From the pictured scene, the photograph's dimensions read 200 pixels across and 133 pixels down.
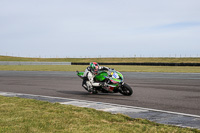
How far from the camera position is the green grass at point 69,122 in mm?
5445

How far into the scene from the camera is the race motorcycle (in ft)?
35.4

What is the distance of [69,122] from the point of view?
612 cm

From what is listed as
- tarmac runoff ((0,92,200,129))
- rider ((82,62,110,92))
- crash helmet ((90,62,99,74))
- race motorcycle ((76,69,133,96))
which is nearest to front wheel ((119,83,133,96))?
race motorcycle ((76,69,133,96))

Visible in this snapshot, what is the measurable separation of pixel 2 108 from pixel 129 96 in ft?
17.0

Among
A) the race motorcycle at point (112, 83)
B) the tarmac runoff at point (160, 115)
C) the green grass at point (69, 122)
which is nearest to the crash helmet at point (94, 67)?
the race motorcycle at point (112, 83)

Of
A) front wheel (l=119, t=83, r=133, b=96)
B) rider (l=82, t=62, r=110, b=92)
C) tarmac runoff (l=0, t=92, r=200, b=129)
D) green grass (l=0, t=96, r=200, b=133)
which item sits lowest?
green grass (l=0, t=96, r=200, b=133)

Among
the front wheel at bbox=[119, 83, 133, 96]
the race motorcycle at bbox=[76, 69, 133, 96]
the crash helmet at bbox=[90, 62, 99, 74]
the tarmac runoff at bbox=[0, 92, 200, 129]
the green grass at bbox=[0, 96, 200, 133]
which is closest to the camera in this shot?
the green grass at bbox=[0, 96, 200, 133]

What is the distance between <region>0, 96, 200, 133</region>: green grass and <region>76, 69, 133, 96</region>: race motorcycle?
A: 3.26 meters

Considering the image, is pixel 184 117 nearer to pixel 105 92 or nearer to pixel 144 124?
pixel 144 124

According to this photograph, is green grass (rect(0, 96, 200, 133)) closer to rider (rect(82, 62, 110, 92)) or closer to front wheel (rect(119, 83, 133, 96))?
rider (rect(82, 62, 110, 92))

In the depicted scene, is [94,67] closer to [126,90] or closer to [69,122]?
[126,90]

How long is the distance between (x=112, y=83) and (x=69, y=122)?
4.97 meters

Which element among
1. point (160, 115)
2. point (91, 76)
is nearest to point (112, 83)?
point (91, 76)

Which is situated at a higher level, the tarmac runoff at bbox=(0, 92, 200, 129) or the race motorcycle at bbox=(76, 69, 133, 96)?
the race motorcycle at bbox=(76, 69, 133, 96)
